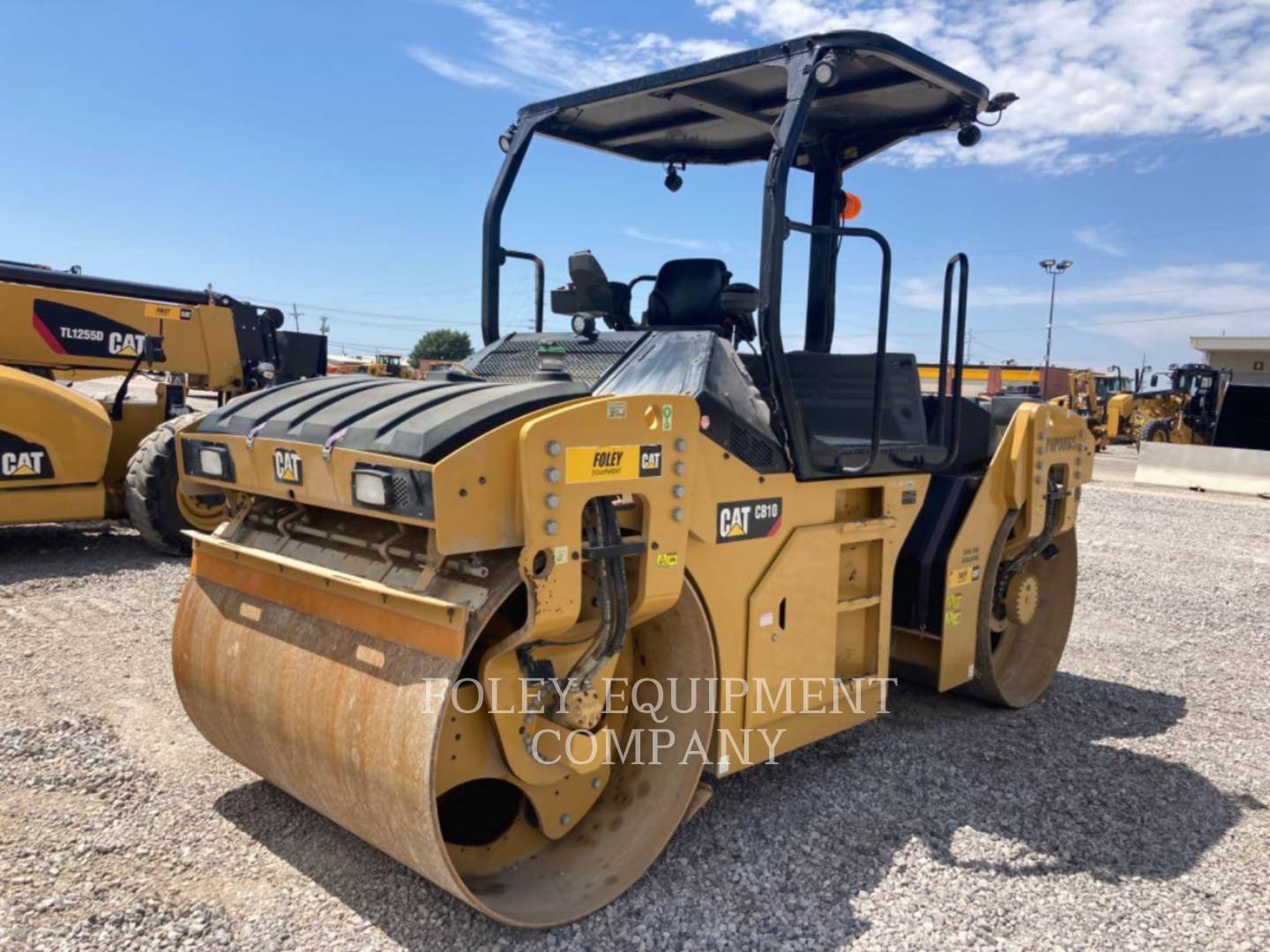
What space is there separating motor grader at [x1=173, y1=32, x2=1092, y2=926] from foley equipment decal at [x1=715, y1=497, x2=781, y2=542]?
1cm

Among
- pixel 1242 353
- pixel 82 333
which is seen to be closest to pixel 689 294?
pixel 82 333

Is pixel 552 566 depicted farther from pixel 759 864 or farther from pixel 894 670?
pixel 894 670

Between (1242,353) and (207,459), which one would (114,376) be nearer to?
(207,459)

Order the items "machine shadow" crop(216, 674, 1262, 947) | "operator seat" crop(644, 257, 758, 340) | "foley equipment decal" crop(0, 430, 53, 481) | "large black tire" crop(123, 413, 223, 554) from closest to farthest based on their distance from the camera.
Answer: "machine shadow" crop(216, 674, 1262, 947) < "operator seat" crop(644, 257, 758, 340) < "foley equipment decal" crop(0, 430, 53, 481) < "large black tire" crop(123, 413, 223, 554)

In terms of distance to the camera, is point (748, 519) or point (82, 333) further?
point (82, 333)

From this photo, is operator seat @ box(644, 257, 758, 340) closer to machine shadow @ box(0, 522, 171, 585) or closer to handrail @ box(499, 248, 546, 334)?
handrail @ box(499, 248, 546, 334)

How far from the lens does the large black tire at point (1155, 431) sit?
2145cm

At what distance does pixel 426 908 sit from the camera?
282 cm

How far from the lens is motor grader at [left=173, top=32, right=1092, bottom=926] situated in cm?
254

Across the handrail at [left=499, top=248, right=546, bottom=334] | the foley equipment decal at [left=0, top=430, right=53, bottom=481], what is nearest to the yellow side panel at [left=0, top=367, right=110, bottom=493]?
the foley equipment decal at [left=0, top=430, right=53, bottom=481]

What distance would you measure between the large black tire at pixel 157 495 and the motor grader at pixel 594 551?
14.0 feet

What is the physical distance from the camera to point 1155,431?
21688 mm

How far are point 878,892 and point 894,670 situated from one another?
181 centimetres

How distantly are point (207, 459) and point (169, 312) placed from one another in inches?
264
